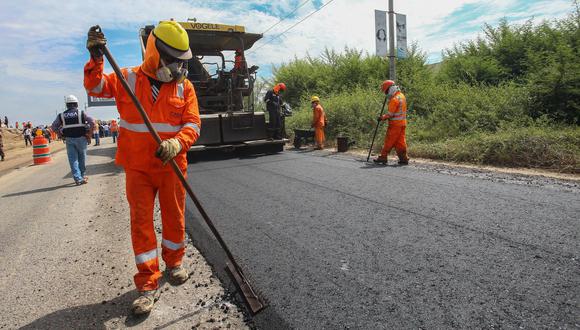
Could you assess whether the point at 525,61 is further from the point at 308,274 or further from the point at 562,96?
the point at 308,274

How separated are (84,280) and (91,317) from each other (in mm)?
611

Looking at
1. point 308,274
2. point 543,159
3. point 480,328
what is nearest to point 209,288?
point 308,274

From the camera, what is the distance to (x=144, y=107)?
242 centimetres

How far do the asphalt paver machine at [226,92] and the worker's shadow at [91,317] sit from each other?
6486 mm

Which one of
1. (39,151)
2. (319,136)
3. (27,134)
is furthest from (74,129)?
(27,134)

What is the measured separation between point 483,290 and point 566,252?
91 centimetres

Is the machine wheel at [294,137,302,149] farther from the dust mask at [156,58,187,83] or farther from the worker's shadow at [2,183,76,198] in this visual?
the dust mask at [156,58,187,83]

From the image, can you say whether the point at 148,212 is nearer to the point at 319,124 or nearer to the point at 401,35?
the point at 319,124

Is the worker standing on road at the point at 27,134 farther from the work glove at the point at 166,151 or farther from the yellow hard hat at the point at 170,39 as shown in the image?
the work glove at the point at 166,151

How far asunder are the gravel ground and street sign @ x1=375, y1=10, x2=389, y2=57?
742 centimetres

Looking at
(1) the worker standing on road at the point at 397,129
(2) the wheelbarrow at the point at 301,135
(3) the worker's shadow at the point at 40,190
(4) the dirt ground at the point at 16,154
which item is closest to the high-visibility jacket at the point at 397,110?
(1) the worker standing on road at the point at 397,129

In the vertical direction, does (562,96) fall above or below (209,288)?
above

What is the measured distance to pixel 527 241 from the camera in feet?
9.34

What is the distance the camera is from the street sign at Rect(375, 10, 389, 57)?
381 inches
